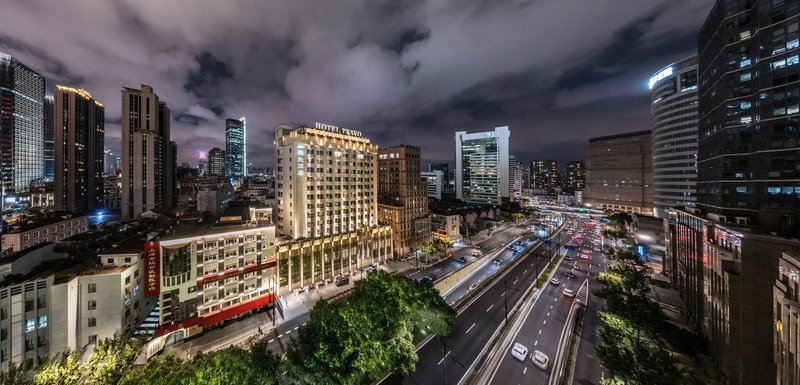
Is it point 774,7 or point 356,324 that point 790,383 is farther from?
point 774,7

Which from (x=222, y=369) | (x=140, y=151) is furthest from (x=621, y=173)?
(x=140, y=151)

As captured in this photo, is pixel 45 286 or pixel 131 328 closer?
pixel 45 286

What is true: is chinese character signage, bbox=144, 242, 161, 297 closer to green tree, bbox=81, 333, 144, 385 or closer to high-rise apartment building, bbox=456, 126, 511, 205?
green tree, bbox=81, 333, 144, 385

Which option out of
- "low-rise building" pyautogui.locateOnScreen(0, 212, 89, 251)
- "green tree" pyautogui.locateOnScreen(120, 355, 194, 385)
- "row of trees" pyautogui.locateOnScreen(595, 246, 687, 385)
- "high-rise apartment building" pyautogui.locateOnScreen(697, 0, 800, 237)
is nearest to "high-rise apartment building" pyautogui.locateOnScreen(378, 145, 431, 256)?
"row of trees" pyautogui.locateOnScreen(595, 246, 687, 385)

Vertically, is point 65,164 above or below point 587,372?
above

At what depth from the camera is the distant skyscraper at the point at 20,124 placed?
107062 millimetres

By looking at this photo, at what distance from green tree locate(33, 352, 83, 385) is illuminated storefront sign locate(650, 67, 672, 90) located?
527 ft

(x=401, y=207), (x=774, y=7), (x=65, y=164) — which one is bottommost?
(x=401, y=207)

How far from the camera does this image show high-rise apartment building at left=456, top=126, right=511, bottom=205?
15075 cm

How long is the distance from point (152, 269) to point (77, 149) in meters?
132

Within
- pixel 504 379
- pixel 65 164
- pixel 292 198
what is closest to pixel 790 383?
pixel 504 379

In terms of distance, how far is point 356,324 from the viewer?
24.4m

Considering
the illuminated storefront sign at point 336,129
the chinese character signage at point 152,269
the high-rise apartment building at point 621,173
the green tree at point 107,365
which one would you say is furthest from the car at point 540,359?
the high-rise apartment building at point 621,173

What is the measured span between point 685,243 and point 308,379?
199 feet
